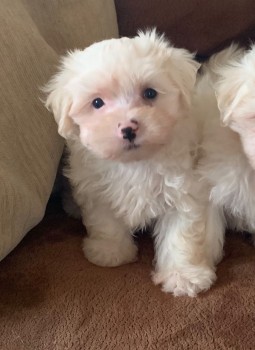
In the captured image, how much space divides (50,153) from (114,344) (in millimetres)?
596

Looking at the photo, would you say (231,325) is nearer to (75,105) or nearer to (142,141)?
(142,141)

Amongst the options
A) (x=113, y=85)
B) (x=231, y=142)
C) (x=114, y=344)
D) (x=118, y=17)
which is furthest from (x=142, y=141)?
(x=118, y=17)

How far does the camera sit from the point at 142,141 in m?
1.43

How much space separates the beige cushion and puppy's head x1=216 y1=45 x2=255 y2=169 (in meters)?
0.53

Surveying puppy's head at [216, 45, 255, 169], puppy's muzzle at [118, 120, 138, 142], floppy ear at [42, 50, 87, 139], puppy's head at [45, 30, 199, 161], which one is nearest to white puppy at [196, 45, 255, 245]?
puppy's head at [216, 45, 255, 169]

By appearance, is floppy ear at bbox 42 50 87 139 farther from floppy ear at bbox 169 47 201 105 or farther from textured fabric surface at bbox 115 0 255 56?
textured fabric surface at bbox 115 0 255 56

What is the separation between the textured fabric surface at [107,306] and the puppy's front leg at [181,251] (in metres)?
0.04

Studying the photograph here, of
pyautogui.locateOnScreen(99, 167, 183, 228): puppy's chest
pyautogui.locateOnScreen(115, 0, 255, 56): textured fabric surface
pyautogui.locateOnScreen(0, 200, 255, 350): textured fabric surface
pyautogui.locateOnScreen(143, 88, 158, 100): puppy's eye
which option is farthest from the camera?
pyautogui.locateOnScreen(115, 0, 255, 56): textured fabric surface

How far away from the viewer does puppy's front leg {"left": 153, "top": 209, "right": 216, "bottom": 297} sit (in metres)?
1.65

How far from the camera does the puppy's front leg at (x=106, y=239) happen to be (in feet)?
5.66

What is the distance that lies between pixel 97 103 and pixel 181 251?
20.2 inches

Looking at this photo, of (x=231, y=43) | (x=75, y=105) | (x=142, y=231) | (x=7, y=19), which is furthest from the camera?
(x=231, y=43)

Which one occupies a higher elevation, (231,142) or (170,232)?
(231,142)

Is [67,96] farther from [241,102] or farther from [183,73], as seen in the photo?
[241,102]
